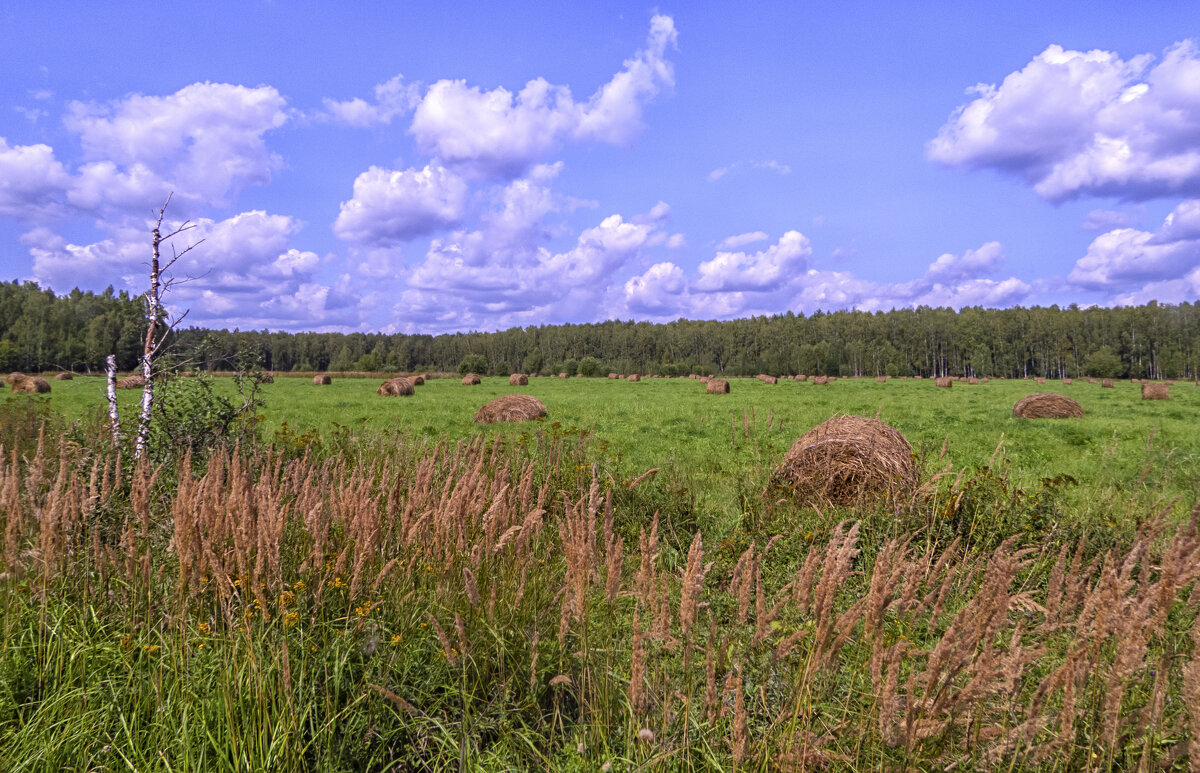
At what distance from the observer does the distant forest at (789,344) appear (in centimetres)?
8862

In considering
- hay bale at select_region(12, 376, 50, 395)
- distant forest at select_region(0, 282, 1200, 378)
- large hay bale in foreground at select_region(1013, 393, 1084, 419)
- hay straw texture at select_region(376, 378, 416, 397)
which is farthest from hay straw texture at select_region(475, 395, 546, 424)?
distant forest at select_region(0, 282, 1200, 378)

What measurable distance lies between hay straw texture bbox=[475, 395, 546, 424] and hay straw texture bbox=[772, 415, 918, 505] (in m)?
11.4

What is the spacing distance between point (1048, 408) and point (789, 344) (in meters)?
105

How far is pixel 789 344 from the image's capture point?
4828 inches

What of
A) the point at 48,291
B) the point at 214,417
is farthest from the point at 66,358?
the point at 214,417

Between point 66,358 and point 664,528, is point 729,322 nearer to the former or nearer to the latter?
point 66,358

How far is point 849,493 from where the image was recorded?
7836mm

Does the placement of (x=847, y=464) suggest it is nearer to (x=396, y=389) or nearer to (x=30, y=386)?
(x=396, y=389)

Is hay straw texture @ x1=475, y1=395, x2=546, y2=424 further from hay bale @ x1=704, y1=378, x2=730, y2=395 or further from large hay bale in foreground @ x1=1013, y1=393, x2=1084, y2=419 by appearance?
large hay bale in foreground @ x1=1013, y1=393, x2=1084, y2=419

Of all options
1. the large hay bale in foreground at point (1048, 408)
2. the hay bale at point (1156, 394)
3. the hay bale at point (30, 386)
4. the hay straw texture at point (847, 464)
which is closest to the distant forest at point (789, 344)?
the hay bale at point (30, 386)

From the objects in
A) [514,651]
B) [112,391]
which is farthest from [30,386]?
[514,651]

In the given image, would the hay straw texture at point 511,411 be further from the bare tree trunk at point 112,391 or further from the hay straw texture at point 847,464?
the bare tree trunk at point 112,391

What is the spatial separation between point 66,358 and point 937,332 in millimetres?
144018

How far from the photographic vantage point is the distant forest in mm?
88625
